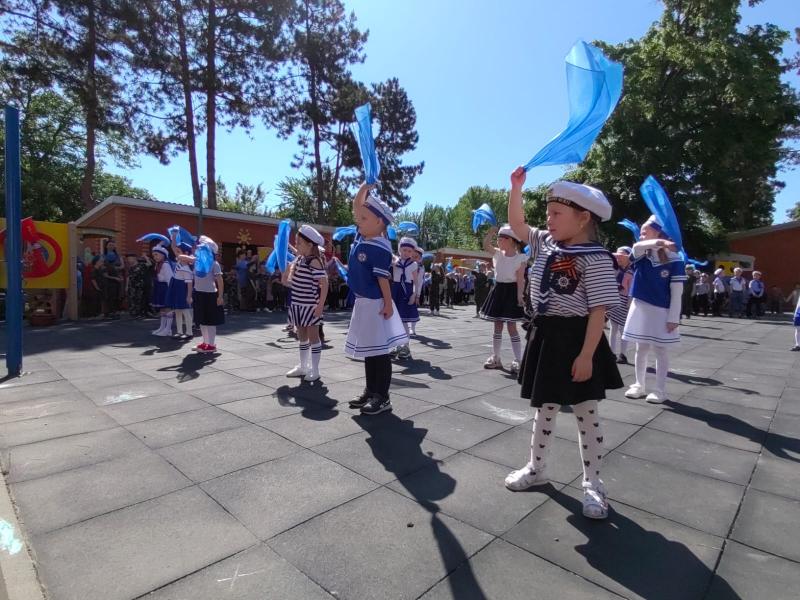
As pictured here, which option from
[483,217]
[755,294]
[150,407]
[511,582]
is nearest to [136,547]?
[511,582]

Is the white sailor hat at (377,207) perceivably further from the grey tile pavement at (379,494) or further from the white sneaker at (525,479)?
the white sneaker at (525,479)

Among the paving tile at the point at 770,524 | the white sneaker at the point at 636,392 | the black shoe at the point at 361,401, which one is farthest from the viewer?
the white sneaker at the point at 636,392

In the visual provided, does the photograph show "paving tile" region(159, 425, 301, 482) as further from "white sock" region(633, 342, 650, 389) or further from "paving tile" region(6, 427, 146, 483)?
"white sock" region(633, 342, 650, 389)

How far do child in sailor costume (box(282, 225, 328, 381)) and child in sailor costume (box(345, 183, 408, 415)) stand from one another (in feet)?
4.30

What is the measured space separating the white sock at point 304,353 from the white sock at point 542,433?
369 cm

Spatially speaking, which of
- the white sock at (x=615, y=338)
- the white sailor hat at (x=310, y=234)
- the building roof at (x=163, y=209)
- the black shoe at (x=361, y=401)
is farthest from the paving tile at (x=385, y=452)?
the building roof at (x=163, y=209)

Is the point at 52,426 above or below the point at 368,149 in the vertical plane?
below

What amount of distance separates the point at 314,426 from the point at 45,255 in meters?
11.6

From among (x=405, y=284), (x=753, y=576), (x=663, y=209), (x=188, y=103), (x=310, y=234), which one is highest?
(x=188, y=103)

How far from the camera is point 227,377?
591cm

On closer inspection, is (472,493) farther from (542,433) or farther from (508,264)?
(508,264)

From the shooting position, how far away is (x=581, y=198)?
2578 mm

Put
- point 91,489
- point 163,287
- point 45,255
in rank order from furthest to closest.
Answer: point 45,255 → point 163,287 → point 91,489

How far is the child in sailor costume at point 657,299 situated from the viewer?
5090 mm
